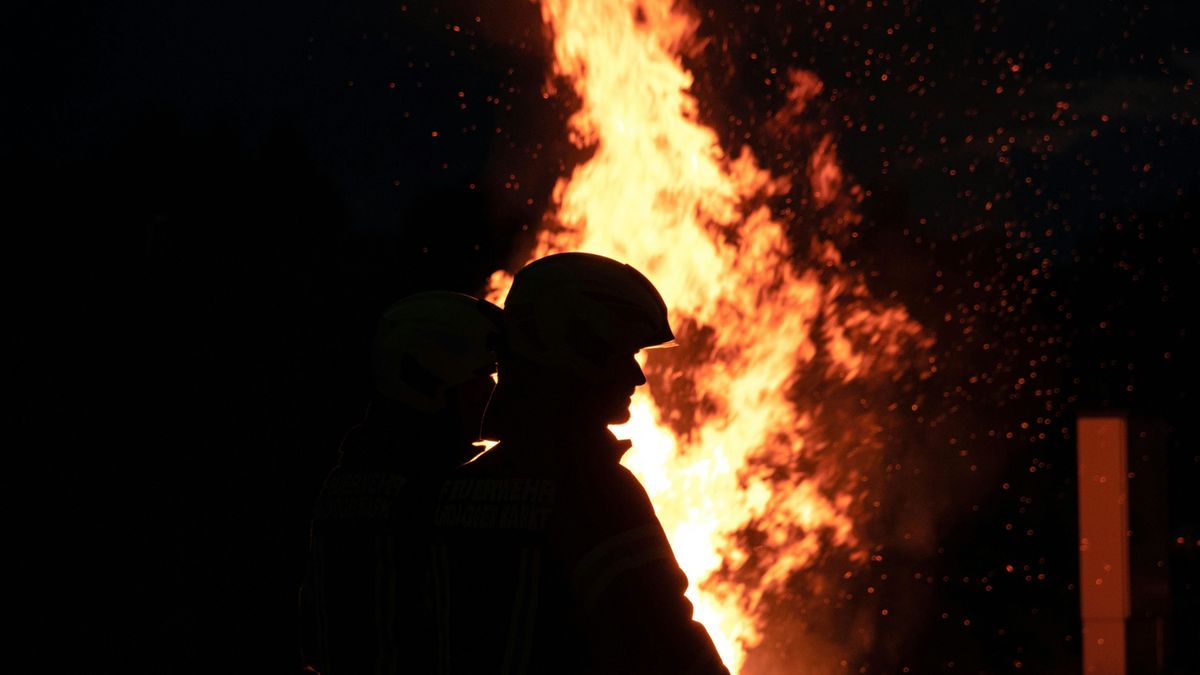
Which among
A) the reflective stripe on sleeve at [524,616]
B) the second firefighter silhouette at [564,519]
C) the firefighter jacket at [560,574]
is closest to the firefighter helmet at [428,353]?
the second firefighter silhouette at [564,519]

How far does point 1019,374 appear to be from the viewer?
3281cm

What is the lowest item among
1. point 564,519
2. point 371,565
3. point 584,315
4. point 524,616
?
point 524,616

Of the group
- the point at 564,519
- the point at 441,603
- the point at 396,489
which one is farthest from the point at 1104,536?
the point at 564,519

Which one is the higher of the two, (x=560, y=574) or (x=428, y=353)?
(x=428, y=353)

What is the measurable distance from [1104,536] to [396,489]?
687 centimetres

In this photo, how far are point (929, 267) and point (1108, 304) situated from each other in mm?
11515

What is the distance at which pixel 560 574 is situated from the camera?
9.92 ft

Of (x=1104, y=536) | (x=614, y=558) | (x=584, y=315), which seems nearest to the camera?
(x=614, y=558)

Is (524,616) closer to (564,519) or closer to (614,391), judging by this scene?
(564,519)

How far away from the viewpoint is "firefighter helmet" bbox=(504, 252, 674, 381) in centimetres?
333

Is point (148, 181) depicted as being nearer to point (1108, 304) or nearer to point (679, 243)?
point (679, 243)

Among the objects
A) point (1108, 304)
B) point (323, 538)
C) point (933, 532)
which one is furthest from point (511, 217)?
point (1108, 304)

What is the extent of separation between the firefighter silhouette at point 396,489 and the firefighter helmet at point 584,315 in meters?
0.21

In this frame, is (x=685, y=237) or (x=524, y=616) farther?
(x=685, y=237)
